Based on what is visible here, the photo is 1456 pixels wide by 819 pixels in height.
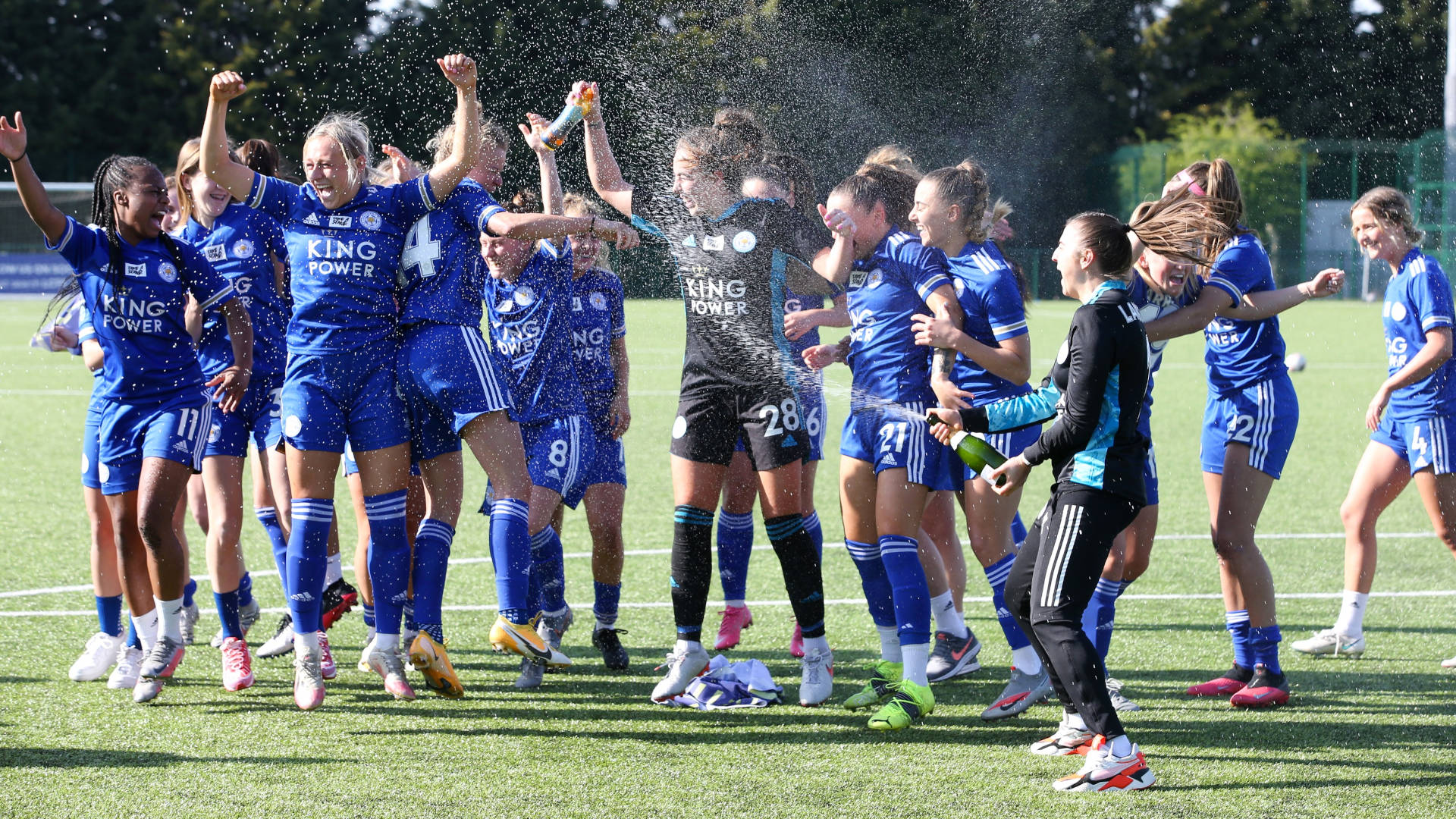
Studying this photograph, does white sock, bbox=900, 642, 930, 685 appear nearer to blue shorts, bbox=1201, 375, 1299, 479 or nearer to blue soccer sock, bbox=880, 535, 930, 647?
blue soccer sock, bbox=880, 535, 930, 647

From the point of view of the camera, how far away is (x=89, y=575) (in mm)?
7055

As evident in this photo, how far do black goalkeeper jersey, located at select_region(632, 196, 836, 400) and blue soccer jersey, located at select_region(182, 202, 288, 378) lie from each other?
1.72 m

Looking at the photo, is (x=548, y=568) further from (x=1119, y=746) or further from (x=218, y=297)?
(x=1119, y=746)

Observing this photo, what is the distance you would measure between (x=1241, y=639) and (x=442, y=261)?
3.20 m

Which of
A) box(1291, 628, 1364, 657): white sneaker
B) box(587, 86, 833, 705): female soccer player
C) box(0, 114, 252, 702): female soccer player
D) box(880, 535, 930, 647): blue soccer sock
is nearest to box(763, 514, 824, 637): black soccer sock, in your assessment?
box(587, 86, 833, 705): female soccer player

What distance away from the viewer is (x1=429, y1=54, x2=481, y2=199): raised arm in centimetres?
470

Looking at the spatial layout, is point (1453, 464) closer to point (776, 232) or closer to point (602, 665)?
point (776, 232)

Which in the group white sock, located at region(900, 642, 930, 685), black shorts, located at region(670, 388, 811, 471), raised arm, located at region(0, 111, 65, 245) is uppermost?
raised arm, located at region(0, 111, 65, 245)

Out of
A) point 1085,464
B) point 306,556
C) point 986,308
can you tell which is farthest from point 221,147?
point 1085,464

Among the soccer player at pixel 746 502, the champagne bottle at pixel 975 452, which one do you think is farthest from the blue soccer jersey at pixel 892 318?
the champagne bottle at pixel 975 452

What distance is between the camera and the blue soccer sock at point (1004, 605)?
4.87 meters

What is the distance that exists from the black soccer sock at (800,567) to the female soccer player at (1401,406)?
219 centimetres

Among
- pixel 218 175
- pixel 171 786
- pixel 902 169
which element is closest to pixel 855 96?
pixel 902 169

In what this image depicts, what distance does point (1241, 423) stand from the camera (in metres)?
5.08
